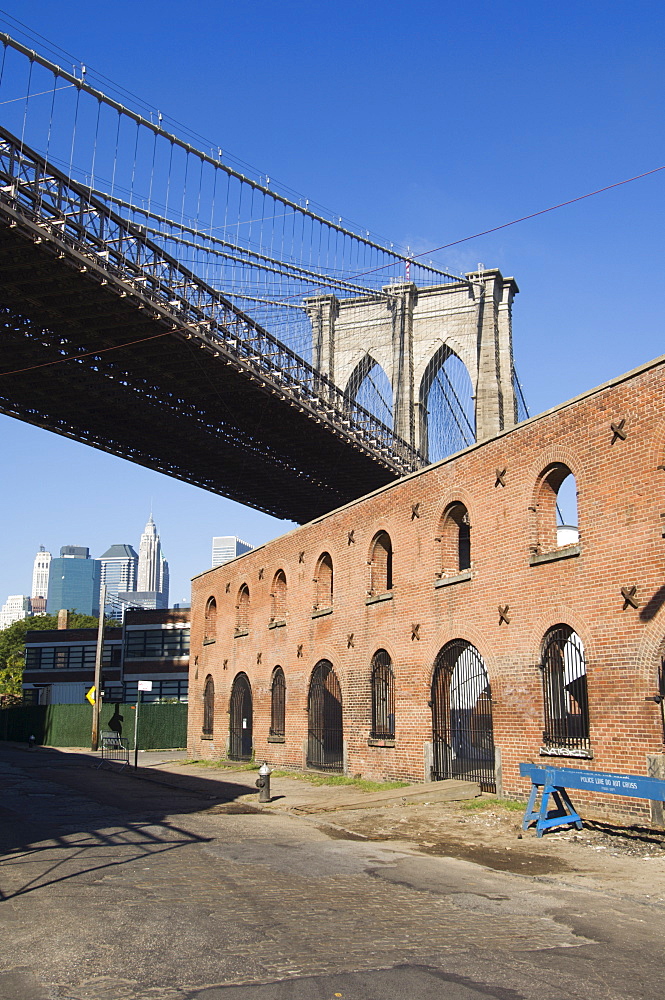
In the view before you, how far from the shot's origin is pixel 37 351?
117ft

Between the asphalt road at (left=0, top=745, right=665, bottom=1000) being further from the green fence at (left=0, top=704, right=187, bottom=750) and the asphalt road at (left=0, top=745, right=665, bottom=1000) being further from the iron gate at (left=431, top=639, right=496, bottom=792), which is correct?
the green fence at (left=0, top=704, right=187, bottom=750)

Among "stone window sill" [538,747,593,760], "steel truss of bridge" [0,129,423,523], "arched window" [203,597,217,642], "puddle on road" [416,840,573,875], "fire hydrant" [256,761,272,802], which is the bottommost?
"puddle on road" [416,840,573,875]

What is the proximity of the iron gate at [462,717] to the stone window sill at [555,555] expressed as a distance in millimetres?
2380

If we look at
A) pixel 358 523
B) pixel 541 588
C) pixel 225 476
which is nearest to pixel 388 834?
pixel 541 588

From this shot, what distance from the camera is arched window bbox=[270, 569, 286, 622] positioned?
84.3ft

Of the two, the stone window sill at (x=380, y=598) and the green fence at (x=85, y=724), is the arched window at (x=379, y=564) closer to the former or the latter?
the stone window sill at (x=380, y=598)

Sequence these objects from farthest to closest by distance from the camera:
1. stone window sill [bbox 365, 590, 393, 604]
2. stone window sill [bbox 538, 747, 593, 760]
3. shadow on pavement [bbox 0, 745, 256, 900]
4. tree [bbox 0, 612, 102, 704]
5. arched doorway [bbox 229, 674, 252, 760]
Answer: tree [bbox 0, 612, 102, 704] → arched doorway [bbox 229, 674, 252, 760] → stone window sill [bbox 365, 590, 393, 604] → stone window sill [bbox 538, 747, 593, 760] → shadow on pavement [bbox 0, 745, 256, 900]

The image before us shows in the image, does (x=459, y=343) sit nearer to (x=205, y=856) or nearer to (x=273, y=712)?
(x=273, y=712)

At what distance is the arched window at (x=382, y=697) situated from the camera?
19.2m

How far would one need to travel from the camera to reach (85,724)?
4119cm

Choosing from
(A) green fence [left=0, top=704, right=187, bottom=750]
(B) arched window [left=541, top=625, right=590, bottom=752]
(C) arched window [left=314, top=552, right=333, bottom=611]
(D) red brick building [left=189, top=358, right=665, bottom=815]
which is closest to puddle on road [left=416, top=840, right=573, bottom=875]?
(D) red brick building [left=189, top=358, right=665, bottom=815]

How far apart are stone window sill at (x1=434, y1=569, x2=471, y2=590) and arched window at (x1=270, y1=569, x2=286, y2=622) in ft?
29.1

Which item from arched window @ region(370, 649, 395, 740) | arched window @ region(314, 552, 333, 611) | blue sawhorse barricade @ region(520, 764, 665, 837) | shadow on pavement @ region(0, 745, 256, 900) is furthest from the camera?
arched window @ region(314, 552, 333, 611)

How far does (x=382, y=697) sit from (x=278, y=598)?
22.8 ft
